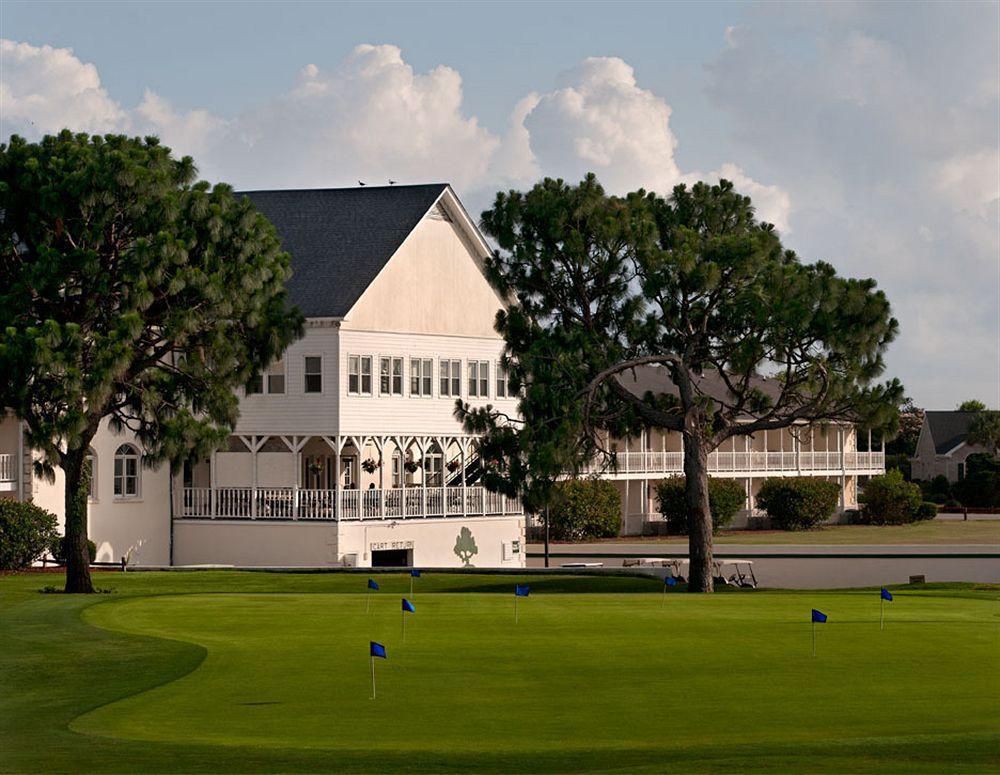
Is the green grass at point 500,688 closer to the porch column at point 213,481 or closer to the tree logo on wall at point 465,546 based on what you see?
the porch column at point 213,481

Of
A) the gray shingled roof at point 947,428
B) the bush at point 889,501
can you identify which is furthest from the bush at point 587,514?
the gray shingled roof at point 947,428

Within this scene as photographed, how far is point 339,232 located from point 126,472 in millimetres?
9874

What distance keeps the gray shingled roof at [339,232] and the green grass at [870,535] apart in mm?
21788

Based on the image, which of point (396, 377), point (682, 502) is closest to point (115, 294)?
point (396, 377)

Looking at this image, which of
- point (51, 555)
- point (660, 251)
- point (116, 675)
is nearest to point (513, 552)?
point (51, 555)

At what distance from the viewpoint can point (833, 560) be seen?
2290 inches

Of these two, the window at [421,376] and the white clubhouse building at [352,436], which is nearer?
the white clubhouse building at [352,436]

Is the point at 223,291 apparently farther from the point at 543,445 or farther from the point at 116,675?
the point at 116,675

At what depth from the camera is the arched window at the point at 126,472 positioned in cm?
4853

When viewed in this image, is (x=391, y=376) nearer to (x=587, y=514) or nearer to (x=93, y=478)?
(x=93, y=478)

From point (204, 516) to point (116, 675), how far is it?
30728mm

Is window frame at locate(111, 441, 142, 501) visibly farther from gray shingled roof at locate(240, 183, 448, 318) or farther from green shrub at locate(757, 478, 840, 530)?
green shrub at locate(757, 478, 840, 530)

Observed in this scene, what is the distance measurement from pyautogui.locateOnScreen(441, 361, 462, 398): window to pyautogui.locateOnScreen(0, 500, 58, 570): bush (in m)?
14.4

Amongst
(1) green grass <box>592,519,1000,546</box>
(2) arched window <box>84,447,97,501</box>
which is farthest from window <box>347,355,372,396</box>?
(1) green grass <box>592,519,1000,546</box>
